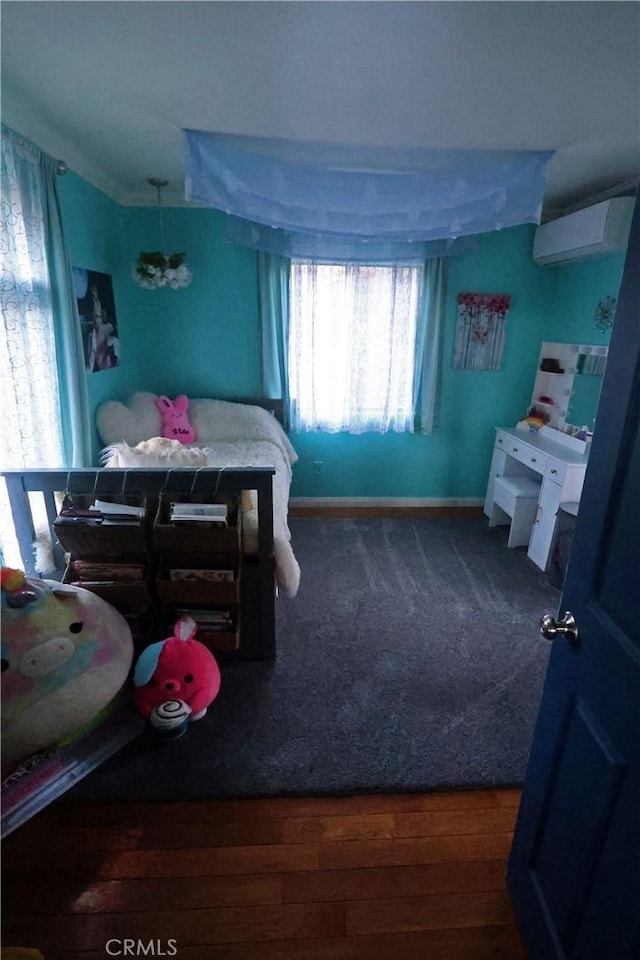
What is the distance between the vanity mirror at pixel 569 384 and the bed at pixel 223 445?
79.2 inches

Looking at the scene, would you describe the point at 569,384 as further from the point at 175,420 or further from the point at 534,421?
the point at 175,420

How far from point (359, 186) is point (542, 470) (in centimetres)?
204

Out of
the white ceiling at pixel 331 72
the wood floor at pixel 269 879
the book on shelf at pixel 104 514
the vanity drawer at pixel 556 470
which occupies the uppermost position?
the white ceiling at pixel 331 72

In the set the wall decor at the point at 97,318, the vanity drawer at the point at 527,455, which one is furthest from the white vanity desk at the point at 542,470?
the wall decor at the point at 97,318

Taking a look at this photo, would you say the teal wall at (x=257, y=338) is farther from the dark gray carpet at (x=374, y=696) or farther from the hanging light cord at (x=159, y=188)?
the dark gray carpet at (x=374, y=696)

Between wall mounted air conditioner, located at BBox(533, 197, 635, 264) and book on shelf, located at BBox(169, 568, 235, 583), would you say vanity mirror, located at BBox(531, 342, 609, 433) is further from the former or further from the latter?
book on shelf, located at BBox(169, 568, 235, 583)

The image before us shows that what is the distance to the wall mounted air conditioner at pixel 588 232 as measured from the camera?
251cm

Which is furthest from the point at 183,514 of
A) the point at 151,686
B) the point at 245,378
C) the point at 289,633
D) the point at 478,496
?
the point at 478,496

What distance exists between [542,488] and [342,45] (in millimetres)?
2525

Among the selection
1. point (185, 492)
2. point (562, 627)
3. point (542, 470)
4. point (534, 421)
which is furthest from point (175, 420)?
point (562, 627)

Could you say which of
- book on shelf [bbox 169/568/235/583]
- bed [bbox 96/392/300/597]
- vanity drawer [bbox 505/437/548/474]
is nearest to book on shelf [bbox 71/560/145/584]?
book on shelf [bbox 169/568/235/583]

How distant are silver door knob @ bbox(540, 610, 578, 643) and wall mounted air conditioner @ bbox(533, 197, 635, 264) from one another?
2.59 m

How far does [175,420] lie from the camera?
10.5ft

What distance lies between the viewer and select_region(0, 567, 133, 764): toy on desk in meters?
1.35
